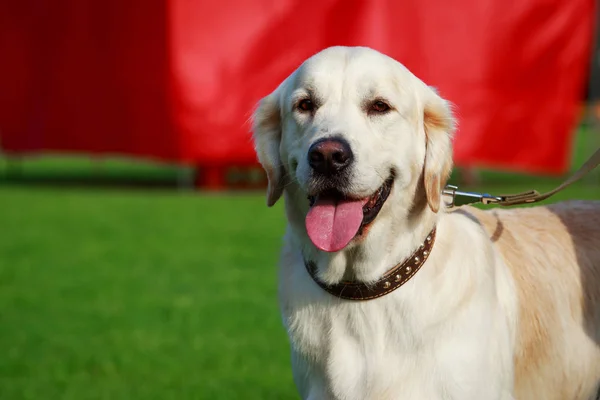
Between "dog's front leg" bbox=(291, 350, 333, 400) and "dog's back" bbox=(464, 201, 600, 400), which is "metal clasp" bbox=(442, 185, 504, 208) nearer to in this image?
"dog's back" bbox=(464, 201, 600, 400)

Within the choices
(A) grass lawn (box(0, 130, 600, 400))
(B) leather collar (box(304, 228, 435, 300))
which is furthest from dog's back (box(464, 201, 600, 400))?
(A) grass lawn (box(0, 130, 600, 400))

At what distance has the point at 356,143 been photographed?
A: 10.1 ft

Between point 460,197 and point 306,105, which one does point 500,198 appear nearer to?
point 460,197

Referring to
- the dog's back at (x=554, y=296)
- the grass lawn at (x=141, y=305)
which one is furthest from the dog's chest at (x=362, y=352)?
the grass lawn at (x=141, y=305)

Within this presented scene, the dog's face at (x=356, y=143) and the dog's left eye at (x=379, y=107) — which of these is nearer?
the dog's face at (x=356, y=143)

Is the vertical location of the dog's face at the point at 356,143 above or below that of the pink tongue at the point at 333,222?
above

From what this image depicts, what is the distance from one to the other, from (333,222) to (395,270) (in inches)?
10.7

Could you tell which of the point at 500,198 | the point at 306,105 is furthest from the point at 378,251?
the point at 500,198

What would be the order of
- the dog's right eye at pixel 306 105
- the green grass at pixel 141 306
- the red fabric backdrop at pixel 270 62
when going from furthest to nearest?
the red fabric backdrop at pixel 270 62 → the green grass at pixel 141 306 → the dog's right eye at pixel 306 105

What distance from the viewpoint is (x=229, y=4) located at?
13.5 metres

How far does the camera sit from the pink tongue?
306cm

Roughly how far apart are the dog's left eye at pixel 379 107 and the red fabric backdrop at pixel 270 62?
10.3 metres

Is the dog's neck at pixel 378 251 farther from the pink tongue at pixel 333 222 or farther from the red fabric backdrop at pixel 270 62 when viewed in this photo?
the red fabric backdrop at pixel 270 62

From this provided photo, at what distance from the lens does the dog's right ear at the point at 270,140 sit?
3.47 metres
